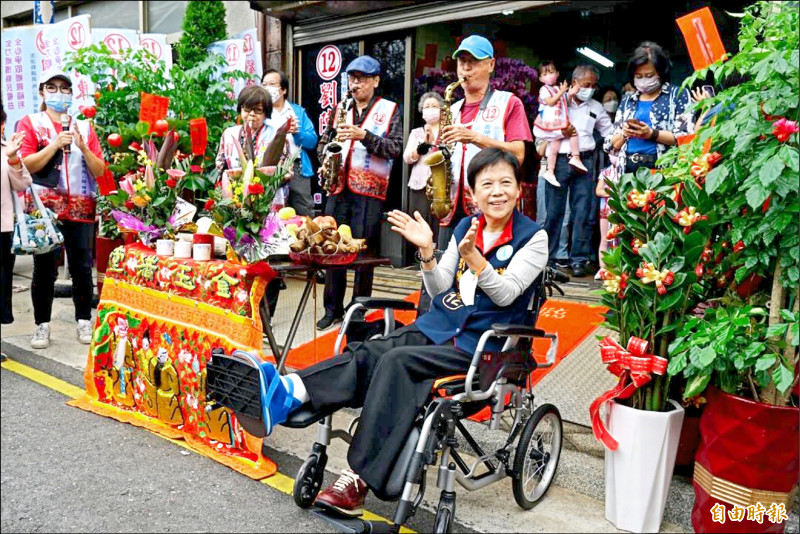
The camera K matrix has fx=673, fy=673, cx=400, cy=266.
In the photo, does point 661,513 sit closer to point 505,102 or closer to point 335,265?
point 335,265

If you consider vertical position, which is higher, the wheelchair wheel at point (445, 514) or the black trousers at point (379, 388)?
the black trousers at point (379, 388)

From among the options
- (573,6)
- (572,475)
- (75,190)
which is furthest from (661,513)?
(573,6)

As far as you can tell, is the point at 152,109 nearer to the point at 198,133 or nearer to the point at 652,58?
the point at 198,133

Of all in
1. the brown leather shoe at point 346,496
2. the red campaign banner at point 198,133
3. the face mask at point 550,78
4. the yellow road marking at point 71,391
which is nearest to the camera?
the brown leather shoe at point 346,496

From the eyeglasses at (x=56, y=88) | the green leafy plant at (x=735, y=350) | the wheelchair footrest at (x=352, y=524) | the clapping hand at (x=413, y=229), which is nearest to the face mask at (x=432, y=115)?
the eyeglasses at (x=56, y=88)

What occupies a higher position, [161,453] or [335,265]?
[335,265]

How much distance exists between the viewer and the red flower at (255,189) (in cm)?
367

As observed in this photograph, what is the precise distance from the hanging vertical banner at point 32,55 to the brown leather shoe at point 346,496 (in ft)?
21.7

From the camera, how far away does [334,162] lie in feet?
17.9

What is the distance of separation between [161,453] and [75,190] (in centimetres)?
277

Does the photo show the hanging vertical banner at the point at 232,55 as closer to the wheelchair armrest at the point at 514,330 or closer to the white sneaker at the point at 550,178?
the white sneaker at the point at 550,178

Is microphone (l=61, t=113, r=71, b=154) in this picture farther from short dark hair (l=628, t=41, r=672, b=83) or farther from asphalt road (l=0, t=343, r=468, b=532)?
short dark hair (l=628, t=41, r=672, b=83)

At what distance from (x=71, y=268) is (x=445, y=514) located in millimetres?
4342

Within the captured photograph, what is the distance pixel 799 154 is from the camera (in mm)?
2473
